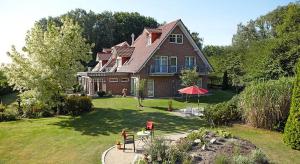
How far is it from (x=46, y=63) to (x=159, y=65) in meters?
16.6

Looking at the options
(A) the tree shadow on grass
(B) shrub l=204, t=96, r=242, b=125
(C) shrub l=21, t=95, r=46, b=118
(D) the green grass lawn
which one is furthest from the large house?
(B) shrub l=204, t=96, r=242, b=125

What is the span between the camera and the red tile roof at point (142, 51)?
1542 inches

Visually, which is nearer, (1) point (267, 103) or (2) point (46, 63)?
(1) point (267, 103)

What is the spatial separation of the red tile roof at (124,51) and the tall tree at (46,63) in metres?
16.5

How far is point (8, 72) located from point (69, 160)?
44.7 feet

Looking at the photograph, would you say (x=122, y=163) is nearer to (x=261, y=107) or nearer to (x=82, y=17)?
(x=261, y=107)

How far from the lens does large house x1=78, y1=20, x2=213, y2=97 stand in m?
39.3

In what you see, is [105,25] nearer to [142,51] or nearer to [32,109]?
[142,51]

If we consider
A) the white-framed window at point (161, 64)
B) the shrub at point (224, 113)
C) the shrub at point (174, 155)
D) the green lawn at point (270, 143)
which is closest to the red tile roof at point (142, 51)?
the white-framed window at point (161, 64)

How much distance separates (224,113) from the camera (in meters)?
21.4

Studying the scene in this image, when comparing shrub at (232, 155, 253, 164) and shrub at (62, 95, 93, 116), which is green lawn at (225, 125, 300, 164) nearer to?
shrub at (232, 155, 253, 164)

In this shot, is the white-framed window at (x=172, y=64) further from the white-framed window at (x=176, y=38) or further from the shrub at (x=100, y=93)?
the shrub at (x=100, y=93)

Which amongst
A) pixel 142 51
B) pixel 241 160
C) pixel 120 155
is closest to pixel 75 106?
pixel 120 155

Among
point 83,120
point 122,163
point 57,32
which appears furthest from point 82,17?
point 122,163
